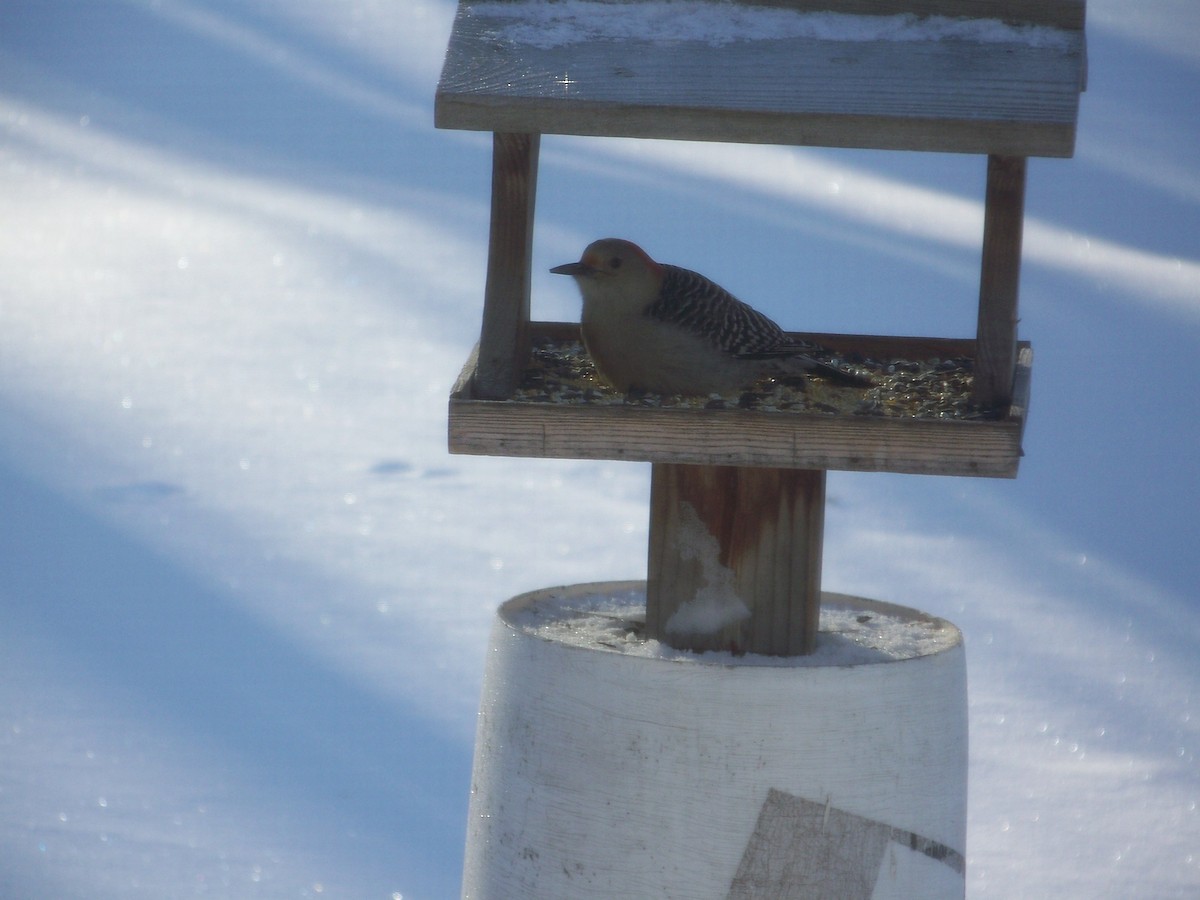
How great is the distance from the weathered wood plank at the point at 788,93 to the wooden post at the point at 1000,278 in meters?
0.17

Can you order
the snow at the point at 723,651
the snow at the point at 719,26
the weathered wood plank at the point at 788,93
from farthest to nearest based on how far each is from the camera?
the snow at the point at 723,651 < the snow at the point at 719,26 < the weathered wood plank at the point at 788,93

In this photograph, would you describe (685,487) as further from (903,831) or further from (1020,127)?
(1020,127)

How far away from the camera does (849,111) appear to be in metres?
1.67

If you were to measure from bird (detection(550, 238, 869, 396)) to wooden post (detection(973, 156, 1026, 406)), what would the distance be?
0.28 m

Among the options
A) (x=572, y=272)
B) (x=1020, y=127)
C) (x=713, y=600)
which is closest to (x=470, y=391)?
(x=572, y=272)

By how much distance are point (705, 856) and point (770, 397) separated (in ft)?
2.19

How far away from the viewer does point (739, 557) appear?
6.74ft

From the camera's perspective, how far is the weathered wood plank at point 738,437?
67.9 inches

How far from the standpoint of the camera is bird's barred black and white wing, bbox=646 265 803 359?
2.09 metres

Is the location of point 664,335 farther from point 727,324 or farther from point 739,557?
point 739,557

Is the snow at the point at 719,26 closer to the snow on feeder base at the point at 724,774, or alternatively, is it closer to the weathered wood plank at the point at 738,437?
the weathered wood plank at the point at 738,437

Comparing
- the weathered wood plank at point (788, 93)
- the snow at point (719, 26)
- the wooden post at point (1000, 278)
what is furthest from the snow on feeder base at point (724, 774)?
the snow at point (719, 26)

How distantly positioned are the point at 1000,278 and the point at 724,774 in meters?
0.73

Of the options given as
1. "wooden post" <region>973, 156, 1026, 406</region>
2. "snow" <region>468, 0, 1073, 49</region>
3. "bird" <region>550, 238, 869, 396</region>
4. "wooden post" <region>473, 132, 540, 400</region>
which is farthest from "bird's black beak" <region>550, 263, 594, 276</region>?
"wooden post" <region>973, 156, 1026, 406</region>
